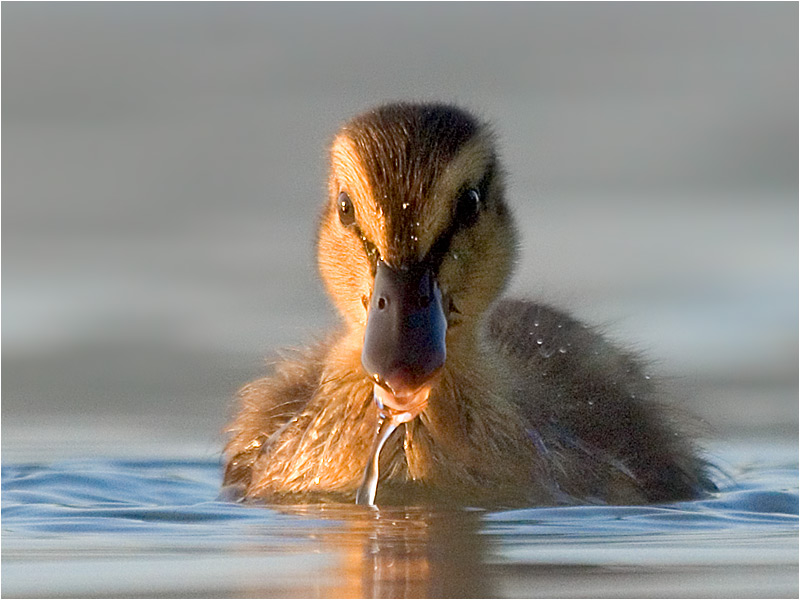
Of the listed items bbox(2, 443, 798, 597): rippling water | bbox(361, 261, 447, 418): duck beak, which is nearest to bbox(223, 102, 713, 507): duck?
bbox(361, 261, 447, 418): duck beak

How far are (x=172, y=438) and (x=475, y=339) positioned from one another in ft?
6.75

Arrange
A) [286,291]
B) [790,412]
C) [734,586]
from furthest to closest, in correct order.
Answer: [286,291] → [790,412] → [734,586]

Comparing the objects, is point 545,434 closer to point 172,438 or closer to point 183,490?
point 183,490

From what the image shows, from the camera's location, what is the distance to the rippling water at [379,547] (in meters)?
5.49

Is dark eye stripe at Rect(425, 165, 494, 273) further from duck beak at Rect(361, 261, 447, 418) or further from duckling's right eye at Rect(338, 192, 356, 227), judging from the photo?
duckling's right eye at Rect(338, 192, 356, 227)

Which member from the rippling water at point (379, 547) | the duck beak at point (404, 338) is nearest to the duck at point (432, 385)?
the duck beak at point (404, 338)

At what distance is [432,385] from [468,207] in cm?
74

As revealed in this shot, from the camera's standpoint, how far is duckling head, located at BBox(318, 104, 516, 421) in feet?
21.8

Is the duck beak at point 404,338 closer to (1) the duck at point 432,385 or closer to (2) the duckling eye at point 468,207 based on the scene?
(1) the duck at point 432,385

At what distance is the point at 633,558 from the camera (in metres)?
5.87

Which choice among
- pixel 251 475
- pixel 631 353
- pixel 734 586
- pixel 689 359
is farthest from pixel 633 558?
pixel 689 359

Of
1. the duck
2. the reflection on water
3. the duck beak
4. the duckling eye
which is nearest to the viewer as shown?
the reflection on water

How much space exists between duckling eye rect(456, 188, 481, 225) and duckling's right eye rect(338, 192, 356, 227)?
392mm

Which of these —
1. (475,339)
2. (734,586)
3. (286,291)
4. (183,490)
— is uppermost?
(286,291)
